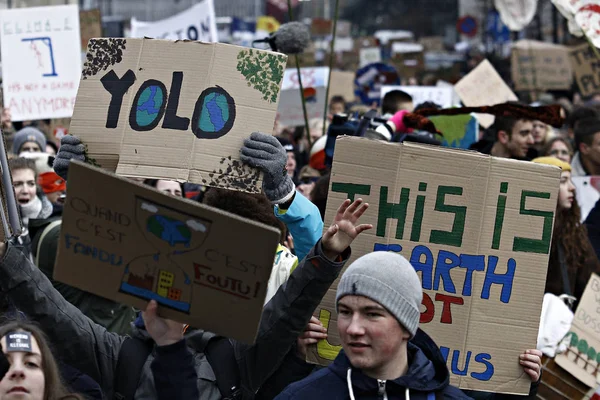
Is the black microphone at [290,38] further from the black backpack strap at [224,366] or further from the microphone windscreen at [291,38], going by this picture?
the black backpack strap at [224,366]

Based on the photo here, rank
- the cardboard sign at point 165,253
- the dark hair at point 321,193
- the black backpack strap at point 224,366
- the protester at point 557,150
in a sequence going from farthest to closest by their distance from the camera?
the protester at point 557,150
the dark hair at point 321,193
the black backpack strap at point 224,366
the cardboard sign at point 165,253

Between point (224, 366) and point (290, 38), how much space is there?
3391mm

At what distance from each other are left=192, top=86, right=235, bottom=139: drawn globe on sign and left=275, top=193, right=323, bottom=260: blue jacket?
344 mm

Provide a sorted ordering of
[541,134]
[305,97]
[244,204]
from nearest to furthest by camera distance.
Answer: [244,204]
[541,134]
[305,97]

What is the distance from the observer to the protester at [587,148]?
785cm

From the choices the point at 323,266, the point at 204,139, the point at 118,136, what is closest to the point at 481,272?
the point at 323,266

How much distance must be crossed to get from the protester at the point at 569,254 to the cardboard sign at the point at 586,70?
787 centimetres

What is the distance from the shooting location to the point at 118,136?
4.09m

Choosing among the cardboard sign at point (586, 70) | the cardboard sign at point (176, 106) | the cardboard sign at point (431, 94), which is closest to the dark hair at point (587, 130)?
the cardboard sign at point (176, 106)

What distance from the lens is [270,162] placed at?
3.89 metres

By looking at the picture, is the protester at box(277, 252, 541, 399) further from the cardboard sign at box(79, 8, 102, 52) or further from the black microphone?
the cardboard sign at box(79, 8, 102, 52)

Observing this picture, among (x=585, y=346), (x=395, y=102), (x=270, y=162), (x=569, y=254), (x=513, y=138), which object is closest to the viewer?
(x=270, y=162)

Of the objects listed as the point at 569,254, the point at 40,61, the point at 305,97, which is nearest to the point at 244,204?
the point at 569,254

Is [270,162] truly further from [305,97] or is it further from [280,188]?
[305,97]
